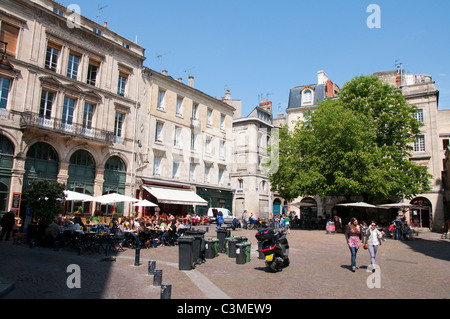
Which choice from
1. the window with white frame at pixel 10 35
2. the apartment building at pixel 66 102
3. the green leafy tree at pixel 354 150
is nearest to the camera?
the window with white frame at pixel 10 35

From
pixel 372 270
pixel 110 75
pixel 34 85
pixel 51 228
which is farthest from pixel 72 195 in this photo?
pixel 372 270

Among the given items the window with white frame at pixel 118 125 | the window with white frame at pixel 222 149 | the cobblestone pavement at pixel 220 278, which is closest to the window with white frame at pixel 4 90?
the window with white frame at pixel 118 125

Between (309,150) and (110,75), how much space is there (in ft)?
52.9

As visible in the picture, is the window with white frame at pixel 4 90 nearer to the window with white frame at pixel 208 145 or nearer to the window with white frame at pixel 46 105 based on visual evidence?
the window with white frame at pixel 46 105

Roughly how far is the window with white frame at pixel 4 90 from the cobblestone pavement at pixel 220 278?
9891 mm

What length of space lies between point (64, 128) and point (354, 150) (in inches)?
775

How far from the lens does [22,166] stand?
62.4 ft

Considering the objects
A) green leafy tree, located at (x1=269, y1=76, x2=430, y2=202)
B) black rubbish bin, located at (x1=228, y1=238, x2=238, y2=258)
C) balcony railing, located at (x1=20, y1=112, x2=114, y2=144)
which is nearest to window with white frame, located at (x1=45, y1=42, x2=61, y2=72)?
balcony railing, located at (x1=20, y1=112, x2=114, y2=144)

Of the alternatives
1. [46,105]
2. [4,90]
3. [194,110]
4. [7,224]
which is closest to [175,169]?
[194,110]

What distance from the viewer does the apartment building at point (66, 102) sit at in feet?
62.5

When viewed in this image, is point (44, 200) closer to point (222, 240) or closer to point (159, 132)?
point (222, 240)

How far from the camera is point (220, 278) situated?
856cm

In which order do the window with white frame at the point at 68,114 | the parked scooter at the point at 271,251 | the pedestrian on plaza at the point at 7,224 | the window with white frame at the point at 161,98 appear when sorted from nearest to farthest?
the parked scooter at the point at 271,251, the pedestrian on plaza at the point at 7,224, the window with white frame at the point at 68,114, the window with white frame at the point at 161,98
